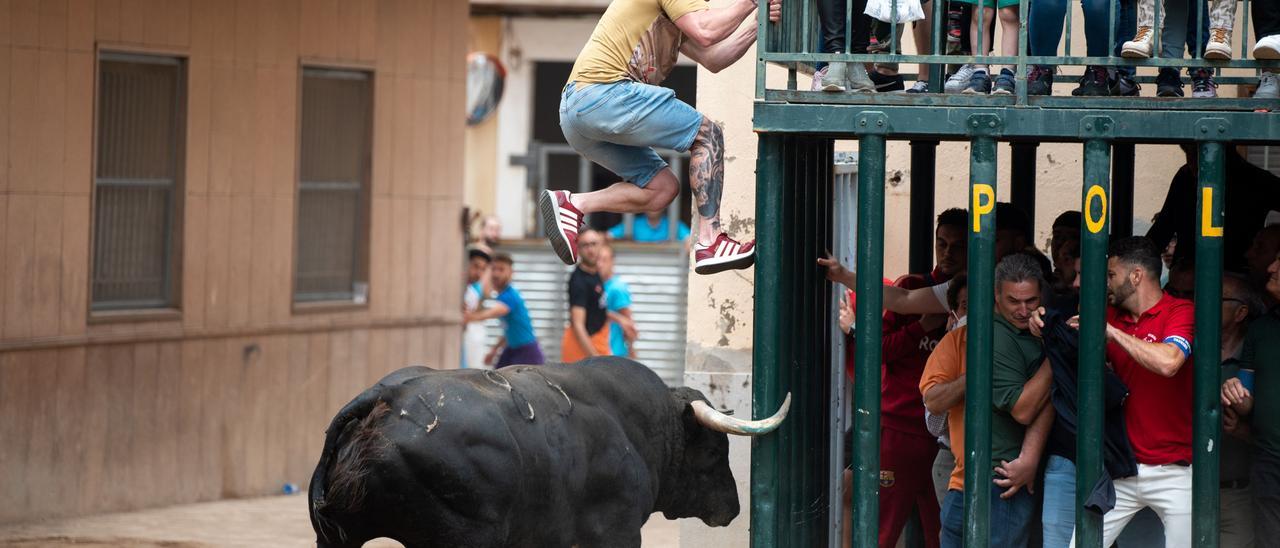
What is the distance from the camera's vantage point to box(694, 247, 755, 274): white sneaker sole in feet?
22.1

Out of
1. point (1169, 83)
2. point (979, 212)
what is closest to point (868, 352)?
point (979, 212)

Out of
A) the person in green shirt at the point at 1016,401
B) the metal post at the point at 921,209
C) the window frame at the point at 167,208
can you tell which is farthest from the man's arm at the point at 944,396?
the window frame at the point at 167,208

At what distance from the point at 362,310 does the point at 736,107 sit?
17.5 feet

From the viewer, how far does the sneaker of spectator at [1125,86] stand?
655 cm

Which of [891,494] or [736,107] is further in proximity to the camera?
[736,107]

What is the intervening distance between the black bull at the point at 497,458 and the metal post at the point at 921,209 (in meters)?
2.37

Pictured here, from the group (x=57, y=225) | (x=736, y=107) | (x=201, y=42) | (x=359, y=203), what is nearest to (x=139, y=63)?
(x=201, y=42)

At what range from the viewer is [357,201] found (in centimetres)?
1416

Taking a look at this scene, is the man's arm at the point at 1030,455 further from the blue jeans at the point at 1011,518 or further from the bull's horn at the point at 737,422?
the bull's horn at the point at 737,422

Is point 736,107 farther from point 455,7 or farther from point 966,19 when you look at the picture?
point 455,7

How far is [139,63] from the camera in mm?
12188

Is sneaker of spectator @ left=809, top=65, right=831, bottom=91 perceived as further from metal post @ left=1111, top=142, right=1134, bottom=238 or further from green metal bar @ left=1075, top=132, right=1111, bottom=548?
metal post @ left=1111, top=142, right=1134, bottom=238

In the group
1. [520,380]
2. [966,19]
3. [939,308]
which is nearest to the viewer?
[520,380]

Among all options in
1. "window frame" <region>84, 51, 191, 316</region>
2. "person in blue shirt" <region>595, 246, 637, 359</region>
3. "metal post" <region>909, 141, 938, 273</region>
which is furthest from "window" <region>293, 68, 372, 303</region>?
"metal post" <region>909, 141, 938, 273</region>
